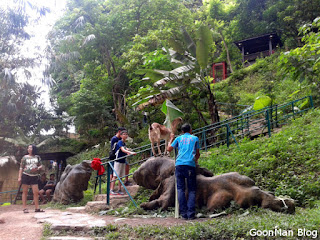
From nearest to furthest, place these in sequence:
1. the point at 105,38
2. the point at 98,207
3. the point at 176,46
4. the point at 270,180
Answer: the point at 270,180
the point at 98,207
the point at 176,46
the point at 105,38

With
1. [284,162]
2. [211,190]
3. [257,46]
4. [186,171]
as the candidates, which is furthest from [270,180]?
[257,46]

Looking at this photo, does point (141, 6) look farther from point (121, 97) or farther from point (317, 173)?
point (317, 173)

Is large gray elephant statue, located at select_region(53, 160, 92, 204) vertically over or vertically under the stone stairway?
over

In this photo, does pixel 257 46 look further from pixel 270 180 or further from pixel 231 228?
pixel 231 228

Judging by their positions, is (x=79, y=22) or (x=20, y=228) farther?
(x=79, y=22)

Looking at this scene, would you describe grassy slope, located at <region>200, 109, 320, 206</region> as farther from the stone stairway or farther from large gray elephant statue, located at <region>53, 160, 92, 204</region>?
large gray elephant statue, located at <region>53, 160, 92, 204</region>

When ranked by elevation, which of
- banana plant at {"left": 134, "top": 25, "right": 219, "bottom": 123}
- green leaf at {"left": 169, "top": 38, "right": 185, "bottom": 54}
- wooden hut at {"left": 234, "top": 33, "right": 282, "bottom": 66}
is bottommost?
banana plant at {"left": 134, "top": 25, "right": 219, "bottom": 123}

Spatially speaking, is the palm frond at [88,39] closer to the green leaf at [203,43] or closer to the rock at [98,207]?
the green leaf at [203,43]

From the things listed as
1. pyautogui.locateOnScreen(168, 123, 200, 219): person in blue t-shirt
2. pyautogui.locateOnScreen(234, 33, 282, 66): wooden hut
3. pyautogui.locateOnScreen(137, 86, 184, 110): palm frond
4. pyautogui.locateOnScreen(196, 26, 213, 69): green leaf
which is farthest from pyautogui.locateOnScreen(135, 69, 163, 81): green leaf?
pyautogui.locateOnScreen(234, 33, 282, 66): wooden hut

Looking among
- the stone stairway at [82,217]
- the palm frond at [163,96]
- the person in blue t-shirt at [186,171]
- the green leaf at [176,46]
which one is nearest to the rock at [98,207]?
the stone stairway at [82,217]

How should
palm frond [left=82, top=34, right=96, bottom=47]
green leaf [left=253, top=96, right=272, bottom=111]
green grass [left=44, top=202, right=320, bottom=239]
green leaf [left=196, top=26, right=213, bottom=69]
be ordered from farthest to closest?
palm frond [left=82, top=34, right=96, bottom=47], green leaf [left=253, top=96, right=272, bottom=111], green leaf [left=196, top=26, right=213, bottom=69], green grass [left=44, top=202, right=320, bottom=239]

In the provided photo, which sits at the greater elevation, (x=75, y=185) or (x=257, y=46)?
(x=257, y=46)

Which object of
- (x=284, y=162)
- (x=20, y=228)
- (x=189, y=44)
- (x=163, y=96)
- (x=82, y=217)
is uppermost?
(x=189, y=44)

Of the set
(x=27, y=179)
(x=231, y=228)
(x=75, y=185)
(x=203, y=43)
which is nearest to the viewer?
(x=231, y=228)
